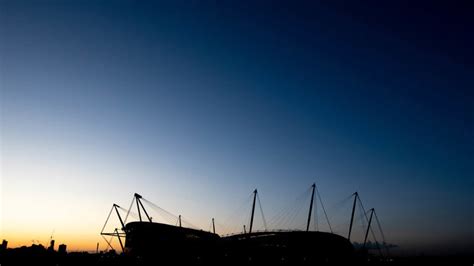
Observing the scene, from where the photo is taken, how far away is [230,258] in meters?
97.1

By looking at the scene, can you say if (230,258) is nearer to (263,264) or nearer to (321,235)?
(263,264)

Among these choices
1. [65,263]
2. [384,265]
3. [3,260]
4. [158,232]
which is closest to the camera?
[158,232]

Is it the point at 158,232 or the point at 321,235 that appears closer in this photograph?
the point at 158,232

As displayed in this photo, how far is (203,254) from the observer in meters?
94.1

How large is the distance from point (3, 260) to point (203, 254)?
2426 inches

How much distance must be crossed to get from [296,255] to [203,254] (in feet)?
96.2

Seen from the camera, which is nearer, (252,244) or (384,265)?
(252,244)

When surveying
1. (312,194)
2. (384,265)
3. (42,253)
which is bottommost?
(384,265)

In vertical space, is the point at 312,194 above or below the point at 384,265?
above

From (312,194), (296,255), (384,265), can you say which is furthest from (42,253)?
(384,265)

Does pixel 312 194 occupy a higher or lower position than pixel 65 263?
higher

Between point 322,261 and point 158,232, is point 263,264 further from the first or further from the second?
point 158,232

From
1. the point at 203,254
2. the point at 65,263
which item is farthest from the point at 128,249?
the point at 65,263

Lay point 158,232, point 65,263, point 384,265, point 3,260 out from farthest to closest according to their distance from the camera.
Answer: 1. point 384,265
2. point 65,263
3. point 3,260
4. point 158,232
